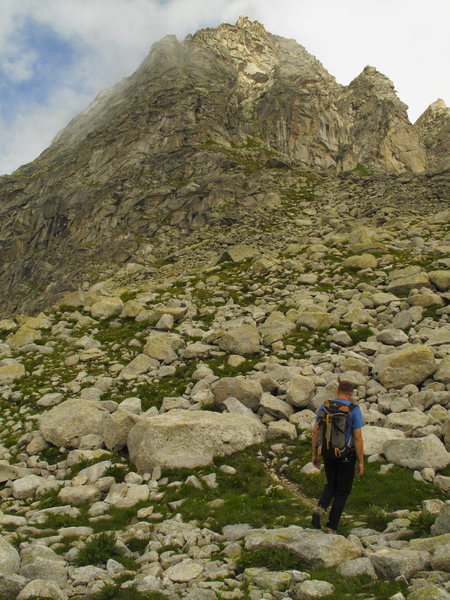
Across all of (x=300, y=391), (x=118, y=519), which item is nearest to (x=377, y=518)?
(x=118, y=519)

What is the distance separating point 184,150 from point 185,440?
200ft

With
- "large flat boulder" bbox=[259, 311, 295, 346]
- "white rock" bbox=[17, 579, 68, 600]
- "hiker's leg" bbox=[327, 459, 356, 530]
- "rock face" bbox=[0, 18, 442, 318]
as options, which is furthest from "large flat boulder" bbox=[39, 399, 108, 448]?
"rock face" bbox=[0, 18, 442, 318]

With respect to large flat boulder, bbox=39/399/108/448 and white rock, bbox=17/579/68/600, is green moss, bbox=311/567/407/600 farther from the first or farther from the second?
large flat boulder, bbox=39/399/108/448

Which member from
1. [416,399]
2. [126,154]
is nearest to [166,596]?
[416,399]

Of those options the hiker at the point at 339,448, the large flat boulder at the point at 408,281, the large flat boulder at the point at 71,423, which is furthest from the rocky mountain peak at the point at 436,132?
the hiker at the point at 339,448

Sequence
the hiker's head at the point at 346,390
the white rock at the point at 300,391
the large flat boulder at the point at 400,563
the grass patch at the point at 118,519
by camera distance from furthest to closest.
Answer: the white rock at the point at 300,391, the grass patch at the point at 118,519, the hiker's head at the point at 346,390, the large flat boulder at the point at 400,563

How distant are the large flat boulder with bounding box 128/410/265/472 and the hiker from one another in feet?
11.9

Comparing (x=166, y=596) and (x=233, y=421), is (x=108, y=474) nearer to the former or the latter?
(x=233, y=421)

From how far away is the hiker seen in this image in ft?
27.3

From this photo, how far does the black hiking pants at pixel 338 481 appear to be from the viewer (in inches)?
324

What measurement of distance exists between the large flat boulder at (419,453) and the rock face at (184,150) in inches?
751

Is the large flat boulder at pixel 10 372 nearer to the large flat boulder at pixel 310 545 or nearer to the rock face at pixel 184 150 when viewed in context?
the rock face at pixel 184 150

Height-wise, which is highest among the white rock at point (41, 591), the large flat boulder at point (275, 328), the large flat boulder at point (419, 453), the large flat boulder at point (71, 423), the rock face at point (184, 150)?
the rock face at point (184, 150)

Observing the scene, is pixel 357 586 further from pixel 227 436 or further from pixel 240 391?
pixel 240 391
